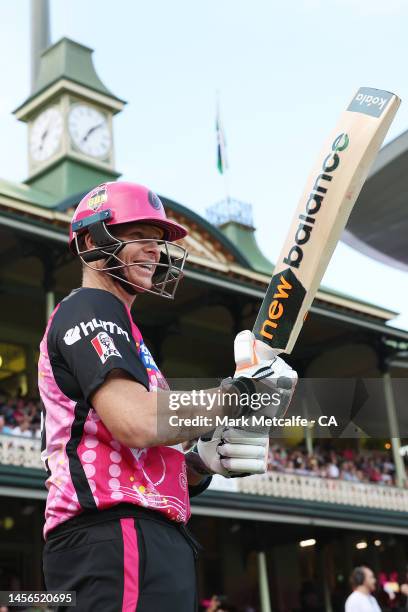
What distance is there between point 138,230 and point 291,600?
23.8m

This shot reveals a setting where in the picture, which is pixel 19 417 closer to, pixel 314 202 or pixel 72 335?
pixel 314 202

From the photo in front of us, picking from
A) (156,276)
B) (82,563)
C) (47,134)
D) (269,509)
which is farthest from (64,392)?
(47,134)

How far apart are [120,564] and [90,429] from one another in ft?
1.23

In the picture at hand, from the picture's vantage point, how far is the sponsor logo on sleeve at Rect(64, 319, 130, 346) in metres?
2.70

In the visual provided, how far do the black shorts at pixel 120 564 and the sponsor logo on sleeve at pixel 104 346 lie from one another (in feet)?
1.40

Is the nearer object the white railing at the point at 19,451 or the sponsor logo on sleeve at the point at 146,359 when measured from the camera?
the sponsor logo on sleeve at the point at 146,359

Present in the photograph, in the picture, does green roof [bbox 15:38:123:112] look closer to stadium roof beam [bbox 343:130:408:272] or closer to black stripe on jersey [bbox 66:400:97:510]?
stadium roof beam [bbox 343:130:408:272]

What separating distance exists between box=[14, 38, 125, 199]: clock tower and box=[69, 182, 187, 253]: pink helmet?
65.6 feet

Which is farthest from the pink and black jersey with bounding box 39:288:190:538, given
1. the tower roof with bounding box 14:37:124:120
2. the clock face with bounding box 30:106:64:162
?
the tower roof with bounding box 14:37:124:120

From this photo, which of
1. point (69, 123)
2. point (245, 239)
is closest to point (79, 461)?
point (69, 123)

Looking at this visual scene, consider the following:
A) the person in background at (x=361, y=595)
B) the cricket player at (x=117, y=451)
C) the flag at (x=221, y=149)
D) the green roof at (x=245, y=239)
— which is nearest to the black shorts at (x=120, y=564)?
the cricket player at (x=117, y=451)

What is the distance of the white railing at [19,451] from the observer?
15695mm

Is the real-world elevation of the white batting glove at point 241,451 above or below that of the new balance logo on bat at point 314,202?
below

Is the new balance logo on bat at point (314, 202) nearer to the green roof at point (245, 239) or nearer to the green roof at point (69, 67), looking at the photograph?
the green roof at point (69, 67)
